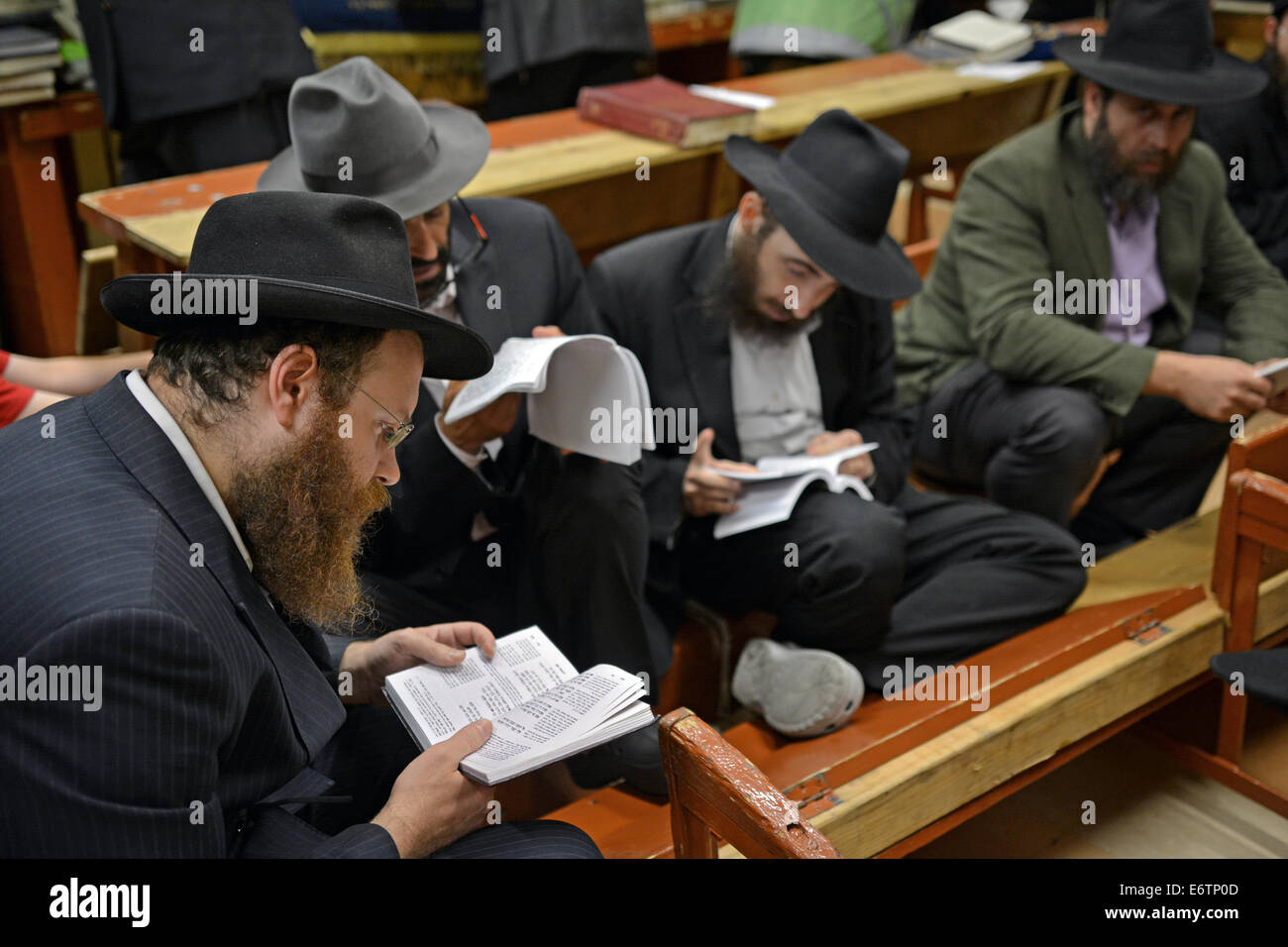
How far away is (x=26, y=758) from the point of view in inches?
46.4

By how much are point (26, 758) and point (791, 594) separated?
1.62 meters

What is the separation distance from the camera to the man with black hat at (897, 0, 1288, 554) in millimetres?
2959

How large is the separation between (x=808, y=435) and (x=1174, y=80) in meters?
1.35

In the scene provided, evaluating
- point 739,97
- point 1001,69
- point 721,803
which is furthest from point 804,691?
point 1001,69

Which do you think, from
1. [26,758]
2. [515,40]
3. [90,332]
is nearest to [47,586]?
[26,758]

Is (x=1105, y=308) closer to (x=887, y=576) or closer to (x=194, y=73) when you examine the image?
(x=887, y=576)

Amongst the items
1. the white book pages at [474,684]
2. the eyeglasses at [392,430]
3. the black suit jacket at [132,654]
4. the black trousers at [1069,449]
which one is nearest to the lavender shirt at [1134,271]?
the black trousers at [1069,449]

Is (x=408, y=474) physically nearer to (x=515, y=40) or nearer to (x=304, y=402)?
(x=304, y=402)

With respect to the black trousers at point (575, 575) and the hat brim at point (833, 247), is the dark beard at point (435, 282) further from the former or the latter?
the hat brim at point (833, 247)

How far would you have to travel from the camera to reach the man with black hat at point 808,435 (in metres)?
2.48

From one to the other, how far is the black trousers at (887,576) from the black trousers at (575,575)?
0.36m

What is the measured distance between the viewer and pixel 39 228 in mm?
3844

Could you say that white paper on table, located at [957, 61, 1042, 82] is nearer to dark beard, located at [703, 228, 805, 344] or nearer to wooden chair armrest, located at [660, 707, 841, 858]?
dark beard, located at [703, 228, 805, 344]

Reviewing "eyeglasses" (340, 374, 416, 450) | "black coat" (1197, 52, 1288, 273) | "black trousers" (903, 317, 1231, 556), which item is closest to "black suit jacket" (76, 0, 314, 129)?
"black trousers" (903, 317, 1231, 556)
